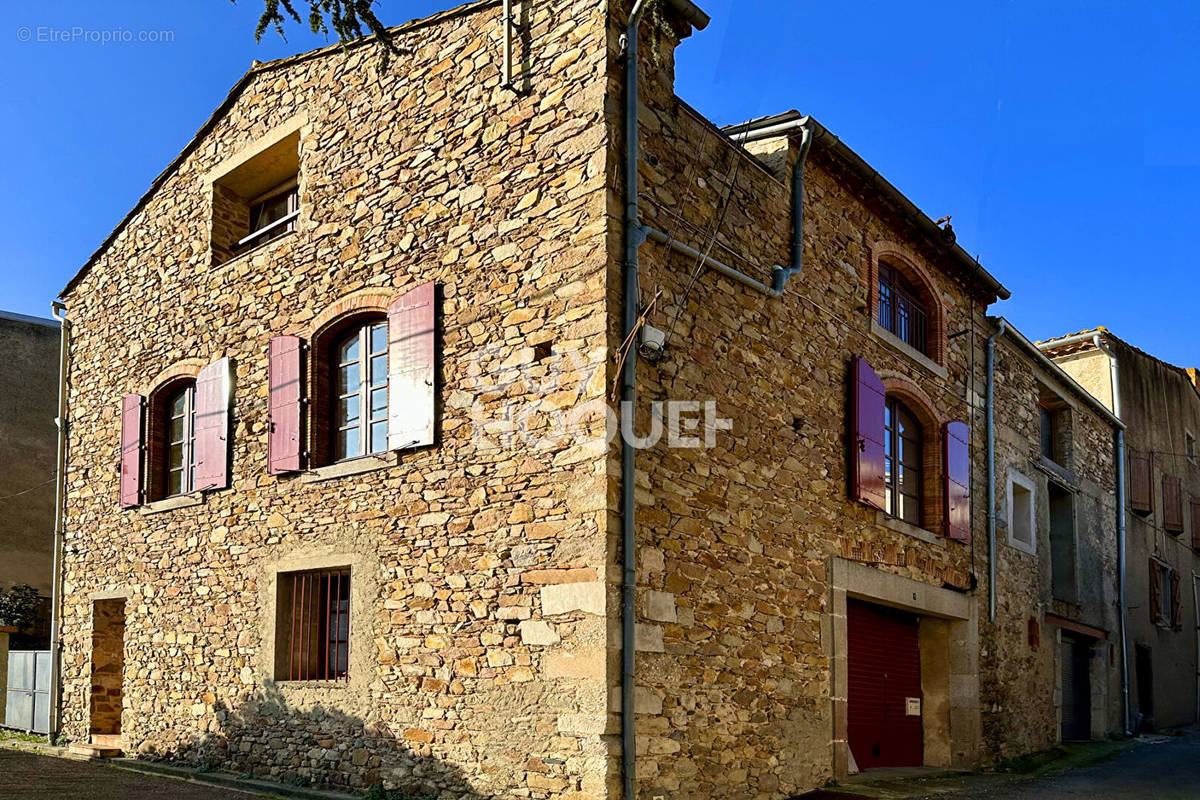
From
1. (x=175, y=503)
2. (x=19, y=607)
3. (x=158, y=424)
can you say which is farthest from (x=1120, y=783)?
(x=19, y=607)

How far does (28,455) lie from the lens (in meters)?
16.6

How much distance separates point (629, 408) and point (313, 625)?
380 cm

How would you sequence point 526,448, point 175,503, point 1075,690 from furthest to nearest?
point 1075,690 → point 175,503 → point 526,448

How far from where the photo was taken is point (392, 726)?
801 cm

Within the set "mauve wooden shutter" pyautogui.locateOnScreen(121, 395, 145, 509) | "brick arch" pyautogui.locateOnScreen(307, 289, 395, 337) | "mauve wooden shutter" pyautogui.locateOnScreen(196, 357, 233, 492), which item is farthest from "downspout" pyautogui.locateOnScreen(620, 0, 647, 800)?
"mauve wooden shutter" pyautogui.locateOnScreen(121, 395, 145, 509)

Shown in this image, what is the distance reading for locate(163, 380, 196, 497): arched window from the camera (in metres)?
11.0

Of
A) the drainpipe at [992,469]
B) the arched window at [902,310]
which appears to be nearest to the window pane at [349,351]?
the arched window at [902,310]

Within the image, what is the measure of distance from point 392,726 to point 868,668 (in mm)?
4967

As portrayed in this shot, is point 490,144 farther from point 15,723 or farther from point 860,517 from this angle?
point 15,723

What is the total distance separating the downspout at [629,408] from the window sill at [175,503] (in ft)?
17.4

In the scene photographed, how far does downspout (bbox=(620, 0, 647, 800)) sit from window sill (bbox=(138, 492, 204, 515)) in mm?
5300

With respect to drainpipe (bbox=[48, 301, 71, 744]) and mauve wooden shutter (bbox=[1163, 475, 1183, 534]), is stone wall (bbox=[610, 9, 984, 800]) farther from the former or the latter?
mauve wooden shutter (bbox=[1163, 475, 1183, 534])

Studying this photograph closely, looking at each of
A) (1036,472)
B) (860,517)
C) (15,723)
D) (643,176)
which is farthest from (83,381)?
(1036,472)

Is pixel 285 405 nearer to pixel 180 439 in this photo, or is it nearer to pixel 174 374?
pixel 174 374
